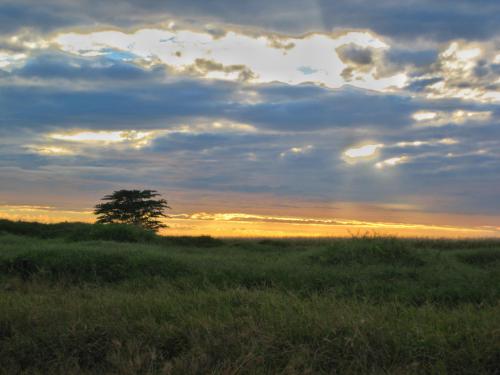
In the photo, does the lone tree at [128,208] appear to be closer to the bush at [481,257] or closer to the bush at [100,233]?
the bush at [100,233]

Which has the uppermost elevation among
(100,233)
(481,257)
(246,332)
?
(100,233)

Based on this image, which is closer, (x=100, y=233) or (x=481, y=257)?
(x=481, y=257)

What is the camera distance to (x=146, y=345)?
532cm

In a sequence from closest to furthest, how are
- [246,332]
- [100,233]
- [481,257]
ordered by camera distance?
[246,332] < [481,257] < [100,233]

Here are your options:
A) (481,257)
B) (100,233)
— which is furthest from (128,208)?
(481,257)

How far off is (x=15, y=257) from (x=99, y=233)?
8975 mm

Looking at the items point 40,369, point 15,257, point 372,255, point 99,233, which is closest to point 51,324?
point 40,369

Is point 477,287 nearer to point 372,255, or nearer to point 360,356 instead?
point 372,255

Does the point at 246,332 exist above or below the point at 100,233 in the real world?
below

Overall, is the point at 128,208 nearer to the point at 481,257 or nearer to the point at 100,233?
the point at 100,233

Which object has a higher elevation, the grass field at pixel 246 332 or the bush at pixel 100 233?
the bush at pixel 100 233

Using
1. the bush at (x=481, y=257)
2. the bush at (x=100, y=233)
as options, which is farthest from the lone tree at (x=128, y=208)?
the bush at (x=481, y=257)

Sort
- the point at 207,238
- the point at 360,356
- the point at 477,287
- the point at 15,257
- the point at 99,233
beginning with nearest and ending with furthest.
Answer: the point at 360,356 → the point at 477,287 → the point at 15,257 → the point at 99,233 → the point at 207,238

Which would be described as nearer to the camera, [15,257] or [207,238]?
[15,257]
